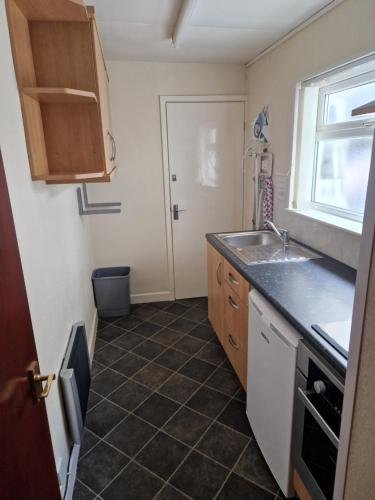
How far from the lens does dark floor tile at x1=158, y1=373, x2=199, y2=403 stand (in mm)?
2107

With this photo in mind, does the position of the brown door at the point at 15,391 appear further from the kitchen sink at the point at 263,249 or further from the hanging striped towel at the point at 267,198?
the hanging striped towel at the point at 267,198

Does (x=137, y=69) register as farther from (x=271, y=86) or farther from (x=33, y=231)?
(x=33, y=231)

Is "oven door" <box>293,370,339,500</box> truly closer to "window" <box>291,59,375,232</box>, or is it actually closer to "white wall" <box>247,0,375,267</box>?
"white wall" <box>247,0,375,267</box>

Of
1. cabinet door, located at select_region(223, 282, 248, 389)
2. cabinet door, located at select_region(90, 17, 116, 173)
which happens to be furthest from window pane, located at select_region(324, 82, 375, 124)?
cabinet door, located at select_region(90, 17, 116, 173)

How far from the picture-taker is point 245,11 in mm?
1893

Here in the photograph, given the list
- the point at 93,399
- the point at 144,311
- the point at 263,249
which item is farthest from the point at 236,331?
the point at 144,311

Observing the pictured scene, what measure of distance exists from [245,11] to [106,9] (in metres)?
0.80

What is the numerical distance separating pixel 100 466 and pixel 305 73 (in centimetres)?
260

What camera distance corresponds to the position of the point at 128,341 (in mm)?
2762

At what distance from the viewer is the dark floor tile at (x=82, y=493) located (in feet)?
4.89

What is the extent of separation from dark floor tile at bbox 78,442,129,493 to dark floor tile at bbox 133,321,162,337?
1153mm

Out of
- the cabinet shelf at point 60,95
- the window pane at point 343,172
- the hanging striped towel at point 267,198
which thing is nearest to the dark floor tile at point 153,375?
the hanging striped towel at point 267,198

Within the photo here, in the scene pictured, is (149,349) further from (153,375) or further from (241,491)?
(241,491)

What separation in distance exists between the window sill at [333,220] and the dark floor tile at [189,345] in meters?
1.29
